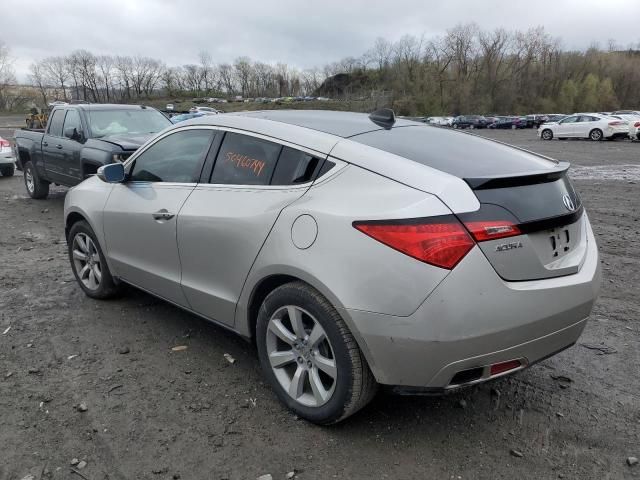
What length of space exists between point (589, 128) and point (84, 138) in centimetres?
3018

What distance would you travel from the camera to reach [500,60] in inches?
3688

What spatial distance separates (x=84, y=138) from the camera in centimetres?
857

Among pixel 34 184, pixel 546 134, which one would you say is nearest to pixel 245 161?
pixel 34 184

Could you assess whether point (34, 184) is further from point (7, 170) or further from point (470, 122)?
point (470, 122)

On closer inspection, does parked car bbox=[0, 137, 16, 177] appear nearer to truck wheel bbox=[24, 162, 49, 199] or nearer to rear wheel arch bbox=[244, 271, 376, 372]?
truck wheel bbox=[24, 162, 49, 199]

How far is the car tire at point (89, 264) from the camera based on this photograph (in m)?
4.45

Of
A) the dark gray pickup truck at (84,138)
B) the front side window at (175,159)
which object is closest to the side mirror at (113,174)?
the front side window at (175,159)

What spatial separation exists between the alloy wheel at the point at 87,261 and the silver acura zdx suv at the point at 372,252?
130cm

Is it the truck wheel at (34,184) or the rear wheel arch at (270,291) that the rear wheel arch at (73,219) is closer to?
the rear wheel arch at (270,291)

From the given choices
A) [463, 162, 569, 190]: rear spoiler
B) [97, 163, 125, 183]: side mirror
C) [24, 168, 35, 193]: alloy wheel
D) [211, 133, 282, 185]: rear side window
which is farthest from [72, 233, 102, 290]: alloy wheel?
[24, 168, 35, 193]: alloy wheel

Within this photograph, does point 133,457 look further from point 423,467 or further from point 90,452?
point 423,467

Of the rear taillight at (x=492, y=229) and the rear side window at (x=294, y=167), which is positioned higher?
the rear side window at (x=294, y=167)

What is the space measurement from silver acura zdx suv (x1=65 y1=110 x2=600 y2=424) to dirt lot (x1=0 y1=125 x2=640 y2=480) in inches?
12.4

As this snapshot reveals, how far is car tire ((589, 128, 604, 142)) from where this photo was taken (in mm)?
30266
